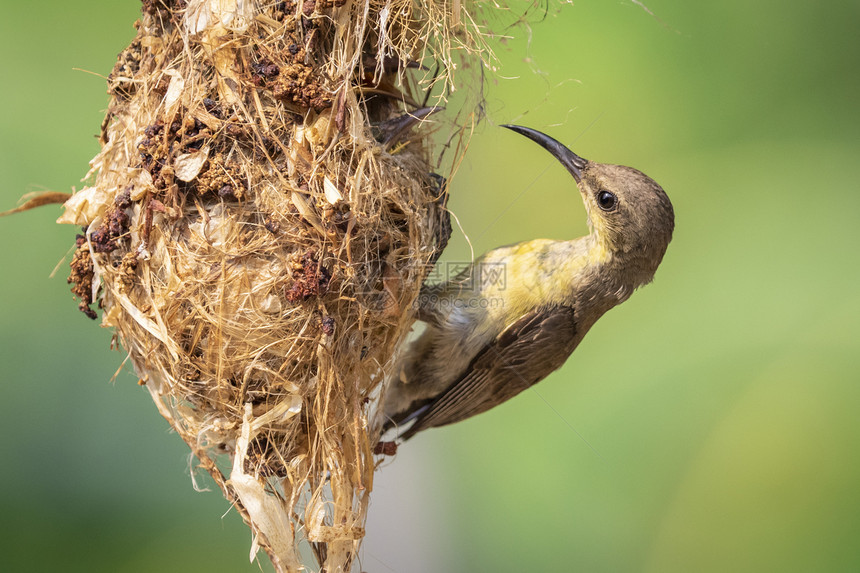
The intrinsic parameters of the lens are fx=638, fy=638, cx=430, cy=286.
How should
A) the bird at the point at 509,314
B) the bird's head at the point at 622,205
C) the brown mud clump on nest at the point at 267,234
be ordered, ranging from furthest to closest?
the bird at the point at 509,314 → the bird's head at the point at 622,205 → the brown mud clump on nest at the point at 267,234

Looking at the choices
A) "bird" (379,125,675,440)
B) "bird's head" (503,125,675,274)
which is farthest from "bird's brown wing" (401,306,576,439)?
"bird's head" (503,125,675,274)

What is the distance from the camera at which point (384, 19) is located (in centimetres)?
136

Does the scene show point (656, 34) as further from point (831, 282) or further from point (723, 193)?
point (831, 282)

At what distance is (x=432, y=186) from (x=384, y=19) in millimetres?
442

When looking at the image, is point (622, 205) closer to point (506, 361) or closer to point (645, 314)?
Result: point (506, 361)

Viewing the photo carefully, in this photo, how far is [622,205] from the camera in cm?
176

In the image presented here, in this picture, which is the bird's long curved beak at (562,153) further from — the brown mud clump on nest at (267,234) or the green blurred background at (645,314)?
the green blurred background at (645,314)

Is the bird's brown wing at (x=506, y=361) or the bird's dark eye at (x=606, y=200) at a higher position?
the bird's dark eye at (x=606, y=200)

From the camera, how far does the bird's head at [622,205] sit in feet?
5.71

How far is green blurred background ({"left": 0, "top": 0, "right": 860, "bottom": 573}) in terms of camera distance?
2.35 m

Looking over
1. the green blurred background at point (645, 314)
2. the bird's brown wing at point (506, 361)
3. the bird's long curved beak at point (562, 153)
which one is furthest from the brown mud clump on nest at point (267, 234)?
the green blurred background at point (645, 314)

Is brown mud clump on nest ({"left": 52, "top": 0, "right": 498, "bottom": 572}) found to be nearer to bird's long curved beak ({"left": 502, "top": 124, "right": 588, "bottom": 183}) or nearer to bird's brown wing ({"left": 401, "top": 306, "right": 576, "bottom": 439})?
bird's long curved beak ({"left": 502, "top": 124, "right": 588, "bottom": 183})

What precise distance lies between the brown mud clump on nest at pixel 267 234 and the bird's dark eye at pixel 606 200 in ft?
1.84

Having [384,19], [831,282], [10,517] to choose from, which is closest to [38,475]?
[10,517]
